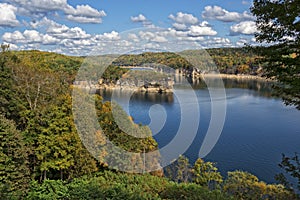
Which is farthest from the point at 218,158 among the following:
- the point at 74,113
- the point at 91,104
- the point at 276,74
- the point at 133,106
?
the point at 133,106

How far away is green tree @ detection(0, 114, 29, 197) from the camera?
33.5 feet

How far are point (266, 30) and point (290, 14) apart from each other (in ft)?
2.03

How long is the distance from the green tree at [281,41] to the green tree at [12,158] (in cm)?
860

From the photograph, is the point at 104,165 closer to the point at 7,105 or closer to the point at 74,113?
the point at 74,113

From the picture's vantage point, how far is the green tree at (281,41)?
4.52m

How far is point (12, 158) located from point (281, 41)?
369 inches

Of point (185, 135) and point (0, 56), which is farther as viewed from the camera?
point (185, 135)

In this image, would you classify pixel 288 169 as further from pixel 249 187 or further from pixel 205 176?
pixel 205 176

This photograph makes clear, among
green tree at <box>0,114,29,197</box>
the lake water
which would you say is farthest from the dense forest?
the lake water

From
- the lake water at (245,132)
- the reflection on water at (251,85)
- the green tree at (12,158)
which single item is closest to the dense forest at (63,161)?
the green tree at (12,158)

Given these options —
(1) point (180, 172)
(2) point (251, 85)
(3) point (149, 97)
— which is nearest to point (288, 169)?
(1) point (180, 172)

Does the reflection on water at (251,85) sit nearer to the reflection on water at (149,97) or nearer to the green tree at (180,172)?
the reflection on water at (149,97)

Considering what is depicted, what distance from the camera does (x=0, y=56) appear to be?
1636cm

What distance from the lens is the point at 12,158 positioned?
10641 mm
